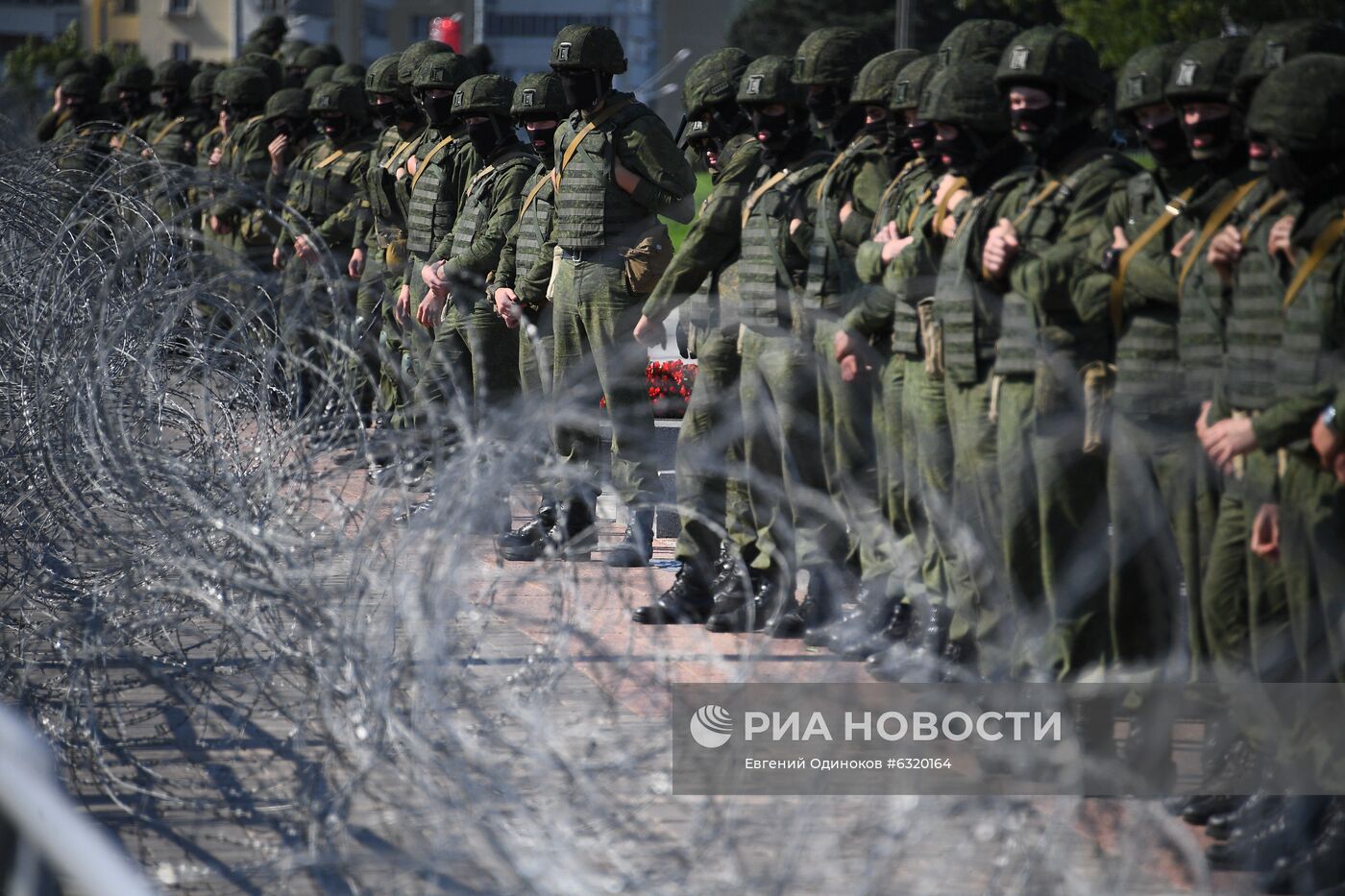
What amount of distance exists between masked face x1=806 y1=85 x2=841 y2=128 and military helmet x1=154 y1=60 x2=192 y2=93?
9981 millimetres

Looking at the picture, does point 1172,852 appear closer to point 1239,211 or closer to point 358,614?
point 1239,211

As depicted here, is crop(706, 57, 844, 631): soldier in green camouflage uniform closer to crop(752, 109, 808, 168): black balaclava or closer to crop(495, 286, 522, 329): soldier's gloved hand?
crop(752, 109, 808, 168): black balaclava

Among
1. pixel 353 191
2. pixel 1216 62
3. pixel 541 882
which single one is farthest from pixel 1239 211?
pixel 353 191

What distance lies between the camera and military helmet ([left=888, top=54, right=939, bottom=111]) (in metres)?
6.45

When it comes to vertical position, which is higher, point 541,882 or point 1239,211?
point 1239,211

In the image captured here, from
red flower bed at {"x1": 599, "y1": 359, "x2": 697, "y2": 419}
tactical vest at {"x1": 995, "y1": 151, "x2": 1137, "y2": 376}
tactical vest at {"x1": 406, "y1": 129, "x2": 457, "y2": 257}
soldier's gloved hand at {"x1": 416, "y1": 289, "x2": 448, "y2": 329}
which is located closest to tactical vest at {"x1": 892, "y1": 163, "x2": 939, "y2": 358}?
tactical vest at {"x1": 995, "y1": 151, "x2": 1137, "y2": 376}

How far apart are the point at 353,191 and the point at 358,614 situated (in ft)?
25.4

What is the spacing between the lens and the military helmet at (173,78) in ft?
53.5

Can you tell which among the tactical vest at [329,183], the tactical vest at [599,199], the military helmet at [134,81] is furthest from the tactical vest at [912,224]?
the military helmet at [134,81]

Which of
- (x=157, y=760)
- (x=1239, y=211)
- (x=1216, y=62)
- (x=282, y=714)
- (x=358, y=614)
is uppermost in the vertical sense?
(x=1216, y=62)

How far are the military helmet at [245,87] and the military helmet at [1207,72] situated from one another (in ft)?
31.0

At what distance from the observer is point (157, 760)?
17.1 ft

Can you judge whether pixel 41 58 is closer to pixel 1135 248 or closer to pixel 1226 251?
pixel 1135 248

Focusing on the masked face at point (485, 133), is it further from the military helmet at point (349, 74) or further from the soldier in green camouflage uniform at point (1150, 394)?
the soldier in green camouflage uniform at point (1150, 394)
